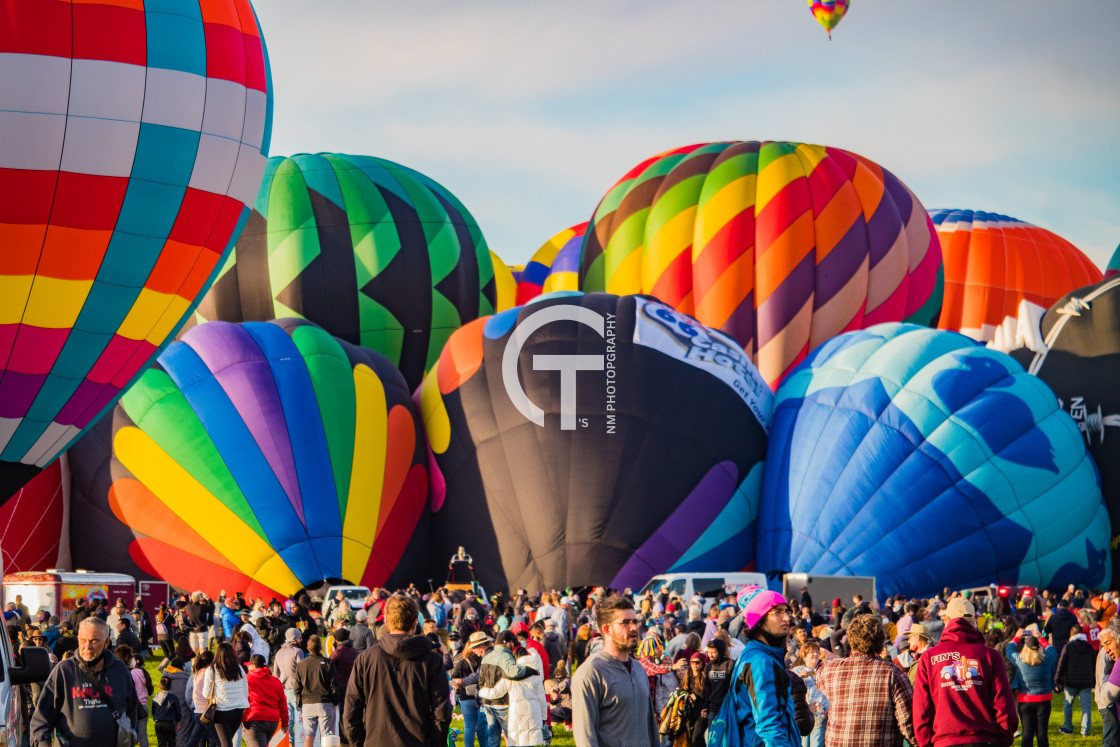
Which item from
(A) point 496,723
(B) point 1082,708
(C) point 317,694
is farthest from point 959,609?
(B) point 1082,708

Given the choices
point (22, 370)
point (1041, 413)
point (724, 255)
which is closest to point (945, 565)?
point (1041, 413)

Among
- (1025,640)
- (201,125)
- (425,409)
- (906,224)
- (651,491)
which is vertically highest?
(906,224)

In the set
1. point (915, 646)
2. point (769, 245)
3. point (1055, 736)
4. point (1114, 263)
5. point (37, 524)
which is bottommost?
point (1055, 736)

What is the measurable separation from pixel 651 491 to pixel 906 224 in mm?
5728

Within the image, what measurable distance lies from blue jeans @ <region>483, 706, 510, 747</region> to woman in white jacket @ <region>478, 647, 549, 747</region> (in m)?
0.11

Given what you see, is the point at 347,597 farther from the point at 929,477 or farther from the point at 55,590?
the point at 929,477

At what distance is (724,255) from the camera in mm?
17344

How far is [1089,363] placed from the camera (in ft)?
59.4

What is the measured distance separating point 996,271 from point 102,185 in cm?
1812

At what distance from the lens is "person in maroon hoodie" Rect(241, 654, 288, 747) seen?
23.0 ft

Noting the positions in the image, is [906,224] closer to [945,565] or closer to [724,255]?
[724,255]

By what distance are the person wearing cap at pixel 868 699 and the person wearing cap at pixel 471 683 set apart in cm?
293

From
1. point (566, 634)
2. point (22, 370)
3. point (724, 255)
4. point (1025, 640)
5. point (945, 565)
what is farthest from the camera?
point (724, 255)

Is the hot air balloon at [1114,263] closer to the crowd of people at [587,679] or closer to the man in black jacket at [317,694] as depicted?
the crowd of people at [587,679]
